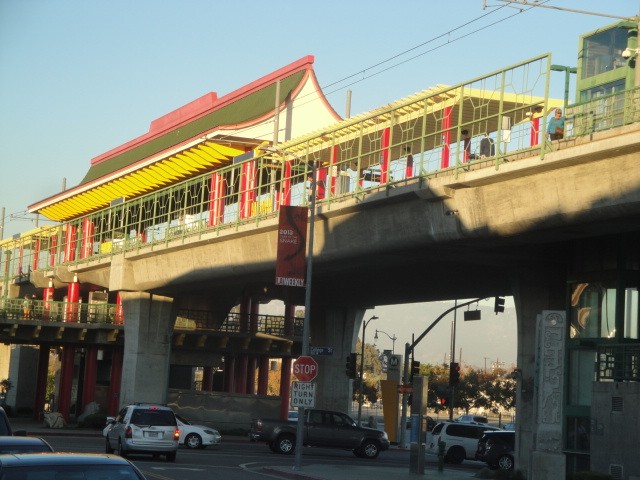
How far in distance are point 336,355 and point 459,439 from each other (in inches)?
675

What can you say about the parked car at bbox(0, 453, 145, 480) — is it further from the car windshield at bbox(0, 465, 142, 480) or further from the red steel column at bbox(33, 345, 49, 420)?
the red steel column at bbox(33, 345, 49, 420)

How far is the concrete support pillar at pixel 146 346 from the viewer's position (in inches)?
2085

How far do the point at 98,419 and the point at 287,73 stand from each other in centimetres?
2123

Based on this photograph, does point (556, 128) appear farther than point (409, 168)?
No

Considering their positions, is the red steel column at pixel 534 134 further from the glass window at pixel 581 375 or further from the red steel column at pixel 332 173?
the red steel column at pixel 332 173

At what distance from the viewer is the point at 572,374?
32125mm

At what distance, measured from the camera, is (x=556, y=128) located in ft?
86.9

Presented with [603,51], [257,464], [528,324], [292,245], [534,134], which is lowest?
[257,464]

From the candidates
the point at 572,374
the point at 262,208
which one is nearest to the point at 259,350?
the point at 262,208

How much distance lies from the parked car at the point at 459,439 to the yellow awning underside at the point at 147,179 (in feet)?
64.3

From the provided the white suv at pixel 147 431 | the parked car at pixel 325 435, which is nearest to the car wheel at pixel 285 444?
the parked car at pixel 325 435

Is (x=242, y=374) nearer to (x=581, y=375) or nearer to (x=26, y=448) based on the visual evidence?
(x=581, y=375)

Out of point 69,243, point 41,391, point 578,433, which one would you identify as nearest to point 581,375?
point 578,433

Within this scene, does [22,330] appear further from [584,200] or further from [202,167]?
[584,200]
